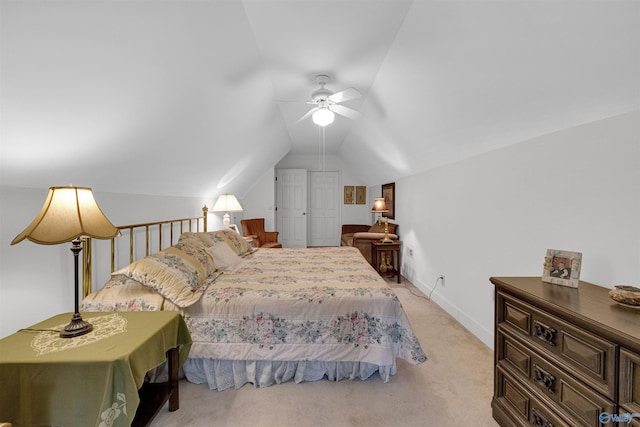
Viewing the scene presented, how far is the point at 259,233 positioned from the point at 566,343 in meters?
5.39

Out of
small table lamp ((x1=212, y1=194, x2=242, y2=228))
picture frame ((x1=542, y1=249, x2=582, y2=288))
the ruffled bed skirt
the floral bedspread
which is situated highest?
small table lamp ((x1=212, y1=194, x2=242, y2=228))

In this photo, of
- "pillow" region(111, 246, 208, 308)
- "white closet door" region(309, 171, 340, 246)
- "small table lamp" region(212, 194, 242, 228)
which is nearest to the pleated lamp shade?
"pillow" region(111, 246, 208, 308)

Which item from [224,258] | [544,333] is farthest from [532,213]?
[224,258]

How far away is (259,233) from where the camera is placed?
19.8 feet

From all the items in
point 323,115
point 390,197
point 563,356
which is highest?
point 323,115

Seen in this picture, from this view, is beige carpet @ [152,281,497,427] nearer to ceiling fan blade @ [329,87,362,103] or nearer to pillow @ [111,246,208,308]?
pillow @ [111,246,208,308]

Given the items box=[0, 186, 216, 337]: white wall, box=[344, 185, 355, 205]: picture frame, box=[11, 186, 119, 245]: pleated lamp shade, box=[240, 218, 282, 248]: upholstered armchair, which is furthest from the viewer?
box=[344, 185, 355, 205]: picture frame

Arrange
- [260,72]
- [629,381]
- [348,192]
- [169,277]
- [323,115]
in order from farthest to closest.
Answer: [348,192] < [323,115] < [260,72] < [169,277] < [629,381]

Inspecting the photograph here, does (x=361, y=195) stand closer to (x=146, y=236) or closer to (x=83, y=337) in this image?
(x=146, y=236)

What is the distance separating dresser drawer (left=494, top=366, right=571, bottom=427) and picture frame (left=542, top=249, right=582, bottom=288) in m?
0.58

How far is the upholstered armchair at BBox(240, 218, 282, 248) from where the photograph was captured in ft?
18.6

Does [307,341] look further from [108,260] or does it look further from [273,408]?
[108,260]

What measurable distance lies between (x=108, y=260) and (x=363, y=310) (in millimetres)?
2115

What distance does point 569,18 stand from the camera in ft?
4.24
